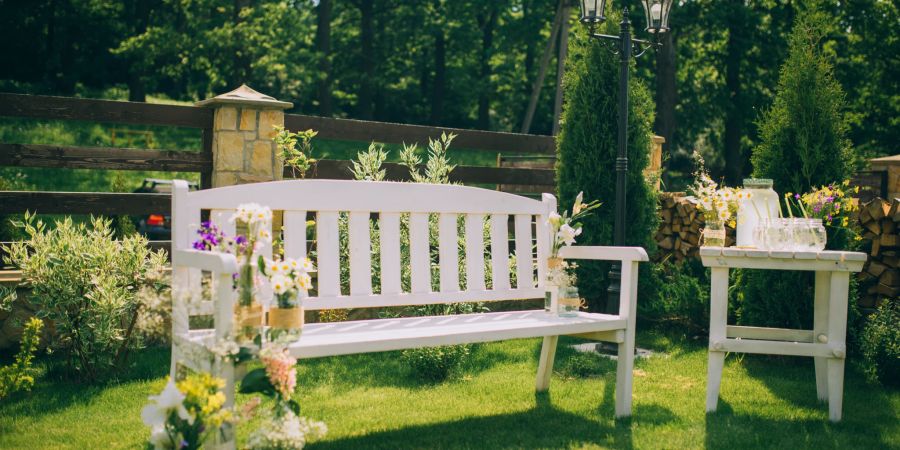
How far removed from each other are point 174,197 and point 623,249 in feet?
7.22

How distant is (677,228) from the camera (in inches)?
273

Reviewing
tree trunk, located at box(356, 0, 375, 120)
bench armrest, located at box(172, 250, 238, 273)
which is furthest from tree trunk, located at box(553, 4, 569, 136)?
bench armrest, located at box(172, 250, 238, 273)

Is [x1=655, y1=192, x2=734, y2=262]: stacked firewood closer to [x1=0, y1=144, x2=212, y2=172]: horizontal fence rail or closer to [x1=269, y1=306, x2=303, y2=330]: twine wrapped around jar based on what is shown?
[x1=0, y1=144, x2=212, y2=172]: horizontal fence rail

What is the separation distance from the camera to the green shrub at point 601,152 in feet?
21.0

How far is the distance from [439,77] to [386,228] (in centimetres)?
2290

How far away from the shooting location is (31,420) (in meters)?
3.63

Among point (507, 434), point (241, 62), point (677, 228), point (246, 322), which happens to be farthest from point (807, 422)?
point (241, 62)

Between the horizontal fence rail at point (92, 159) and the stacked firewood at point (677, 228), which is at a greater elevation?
the horizontal fence rail at point (92, 159)

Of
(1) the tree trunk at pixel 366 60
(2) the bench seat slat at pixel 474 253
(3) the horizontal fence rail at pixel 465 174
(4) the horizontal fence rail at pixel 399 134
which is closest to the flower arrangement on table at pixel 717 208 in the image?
(2) the bench seat slat at pixel 474 253

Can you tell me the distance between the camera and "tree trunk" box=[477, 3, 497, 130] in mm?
24969

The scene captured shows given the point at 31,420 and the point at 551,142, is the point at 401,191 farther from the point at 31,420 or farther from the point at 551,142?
the point at 551,142

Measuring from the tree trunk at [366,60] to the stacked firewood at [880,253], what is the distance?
67.4 feet

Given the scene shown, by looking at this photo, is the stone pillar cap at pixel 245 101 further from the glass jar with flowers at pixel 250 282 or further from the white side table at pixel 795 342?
the white side table at pixel 795 342

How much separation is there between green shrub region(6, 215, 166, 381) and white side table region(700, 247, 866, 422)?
9.94ft
